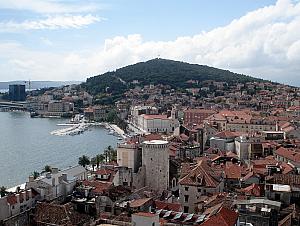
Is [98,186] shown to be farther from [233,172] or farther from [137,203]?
[233,172]

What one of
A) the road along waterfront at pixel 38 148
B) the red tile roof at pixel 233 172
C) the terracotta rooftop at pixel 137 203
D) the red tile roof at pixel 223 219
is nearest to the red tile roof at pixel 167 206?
the terracotta rooftop at pixel 137 203

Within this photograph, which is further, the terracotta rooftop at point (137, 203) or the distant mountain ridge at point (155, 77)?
the distant mountain ridge at point (155, 77)

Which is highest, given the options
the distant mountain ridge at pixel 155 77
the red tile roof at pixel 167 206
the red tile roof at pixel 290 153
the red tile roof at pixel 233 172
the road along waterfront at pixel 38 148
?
the distant mountain ridge at pixel 155 77

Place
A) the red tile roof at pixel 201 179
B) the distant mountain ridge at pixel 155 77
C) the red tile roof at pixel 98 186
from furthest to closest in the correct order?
the distant mountain ridge at pixel 155 77 → the red tile roof at pixel 201 179 → the red tile roof at pixel 98 186

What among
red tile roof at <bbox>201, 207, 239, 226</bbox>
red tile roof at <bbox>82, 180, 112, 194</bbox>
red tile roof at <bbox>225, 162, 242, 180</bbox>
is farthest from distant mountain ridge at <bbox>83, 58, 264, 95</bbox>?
red tile roof at <bbox>201, 207, 239, 226</bbox>

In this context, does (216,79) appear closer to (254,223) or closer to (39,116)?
(39,116)

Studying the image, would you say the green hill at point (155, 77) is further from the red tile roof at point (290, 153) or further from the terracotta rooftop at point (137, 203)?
the terracotta rooftop at point (137, 203)

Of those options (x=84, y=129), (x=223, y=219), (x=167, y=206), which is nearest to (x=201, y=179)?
(x=167, y=206)

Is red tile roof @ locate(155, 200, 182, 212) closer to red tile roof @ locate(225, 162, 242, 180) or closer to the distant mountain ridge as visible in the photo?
red tile roof @ locate(225, 162, 242, 180)
